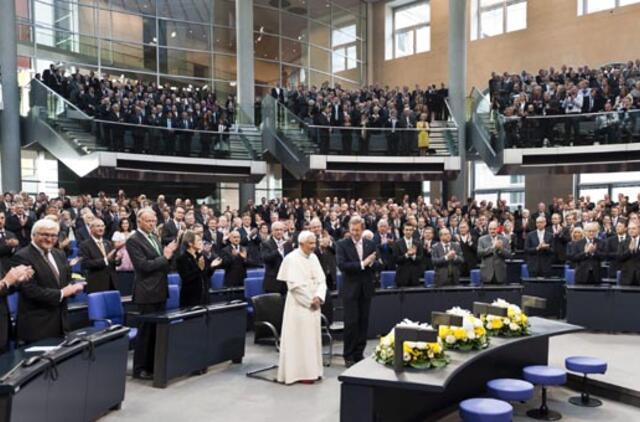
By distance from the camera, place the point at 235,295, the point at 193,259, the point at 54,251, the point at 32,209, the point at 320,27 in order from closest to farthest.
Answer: the point at 54,251 < the point at 193,259 < the point at 235,295 < the point at 32,209 < the point at 320,27

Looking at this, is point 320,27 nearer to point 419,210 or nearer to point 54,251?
point 419,210

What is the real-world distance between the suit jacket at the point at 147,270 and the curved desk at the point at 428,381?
10.1ft

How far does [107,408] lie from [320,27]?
2554 centimetres

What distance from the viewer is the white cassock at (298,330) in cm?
702

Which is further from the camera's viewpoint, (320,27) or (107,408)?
(320,27)

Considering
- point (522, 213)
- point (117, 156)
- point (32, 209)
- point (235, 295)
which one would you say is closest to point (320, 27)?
point (117, 156)

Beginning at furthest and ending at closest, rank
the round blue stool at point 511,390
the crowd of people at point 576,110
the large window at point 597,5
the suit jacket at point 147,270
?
the large window at point 597,5 < the crowd of people at point 576,110 < the suit jacket at point 147,270 < the round blue stool at point 511,390

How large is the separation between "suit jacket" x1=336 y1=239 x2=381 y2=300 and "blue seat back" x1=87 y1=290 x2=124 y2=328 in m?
2.87

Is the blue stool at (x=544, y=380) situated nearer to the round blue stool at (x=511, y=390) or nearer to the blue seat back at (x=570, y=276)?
the round blue stool at (x=511, y=390)

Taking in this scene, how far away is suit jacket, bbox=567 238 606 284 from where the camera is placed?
10570 millimetres

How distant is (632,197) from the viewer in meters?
22.5

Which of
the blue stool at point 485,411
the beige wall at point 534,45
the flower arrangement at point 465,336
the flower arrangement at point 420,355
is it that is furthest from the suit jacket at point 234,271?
the beige wall at point 534,45

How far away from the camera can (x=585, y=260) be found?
10609 millimetres

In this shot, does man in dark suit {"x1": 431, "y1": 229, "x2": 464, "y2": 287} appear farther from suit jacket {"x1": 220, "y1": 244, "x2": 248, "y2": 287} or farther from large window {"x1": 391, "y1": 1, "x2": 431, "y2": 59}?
large window {"x1": 391, "y1": 1, "x2": 431, "y2": 59}
